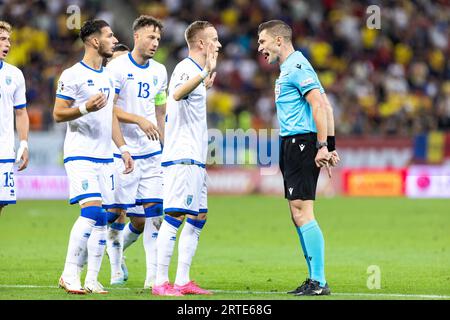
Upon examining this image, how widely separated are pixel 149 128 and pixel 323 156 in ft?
6.26

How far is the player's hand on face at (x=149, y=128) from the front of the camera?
10703 mm

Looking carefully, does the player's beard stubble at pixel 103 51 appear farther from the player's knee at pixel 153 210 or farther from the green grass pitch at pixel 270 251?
the green grass pitch at pixel 270 251

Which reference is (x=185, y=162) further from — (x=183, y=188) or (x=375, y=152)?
(x=375, y=152)

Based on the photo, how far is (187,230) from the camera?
1045 cm

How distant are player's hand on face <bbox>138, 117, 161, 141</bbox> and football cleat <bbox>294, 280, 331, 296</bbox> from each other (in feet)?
7.29

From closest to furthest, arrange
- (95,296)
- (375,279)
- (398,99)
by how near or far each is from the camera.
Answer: (95,296), (375,279), (398,99)

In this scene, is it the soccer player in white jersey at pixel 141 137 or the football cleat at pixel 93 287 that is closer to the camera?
the football cleat at pixel 93 287

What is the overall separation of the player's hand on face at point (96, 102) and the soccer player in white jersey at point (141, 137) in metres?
1.23

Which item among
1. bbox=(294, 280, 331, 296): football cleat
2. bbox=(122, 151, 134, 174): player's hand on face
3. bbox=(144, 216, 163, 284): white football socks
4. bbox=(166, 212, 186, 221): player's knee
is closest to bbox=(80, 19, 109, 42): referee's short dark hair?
bbox=(122, 151, 134, 174): player's hand on face

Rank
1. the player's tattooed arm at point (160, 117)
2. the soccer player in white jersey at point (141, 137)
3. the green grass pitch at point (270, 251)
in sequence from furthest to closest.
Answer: the player's tattooed arm at point (160, 117), the soccer player in white jersey at point (141, 137), the green grass pitch at point (270, 251)

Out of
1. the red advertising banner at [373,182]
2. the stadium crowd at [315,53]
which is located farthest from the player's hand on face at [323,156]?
the stadium crowd at [315,53]

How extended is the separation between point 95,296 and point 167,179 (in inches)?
54.5

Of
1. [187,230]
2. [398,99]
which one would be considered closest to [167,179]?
[187,230]
